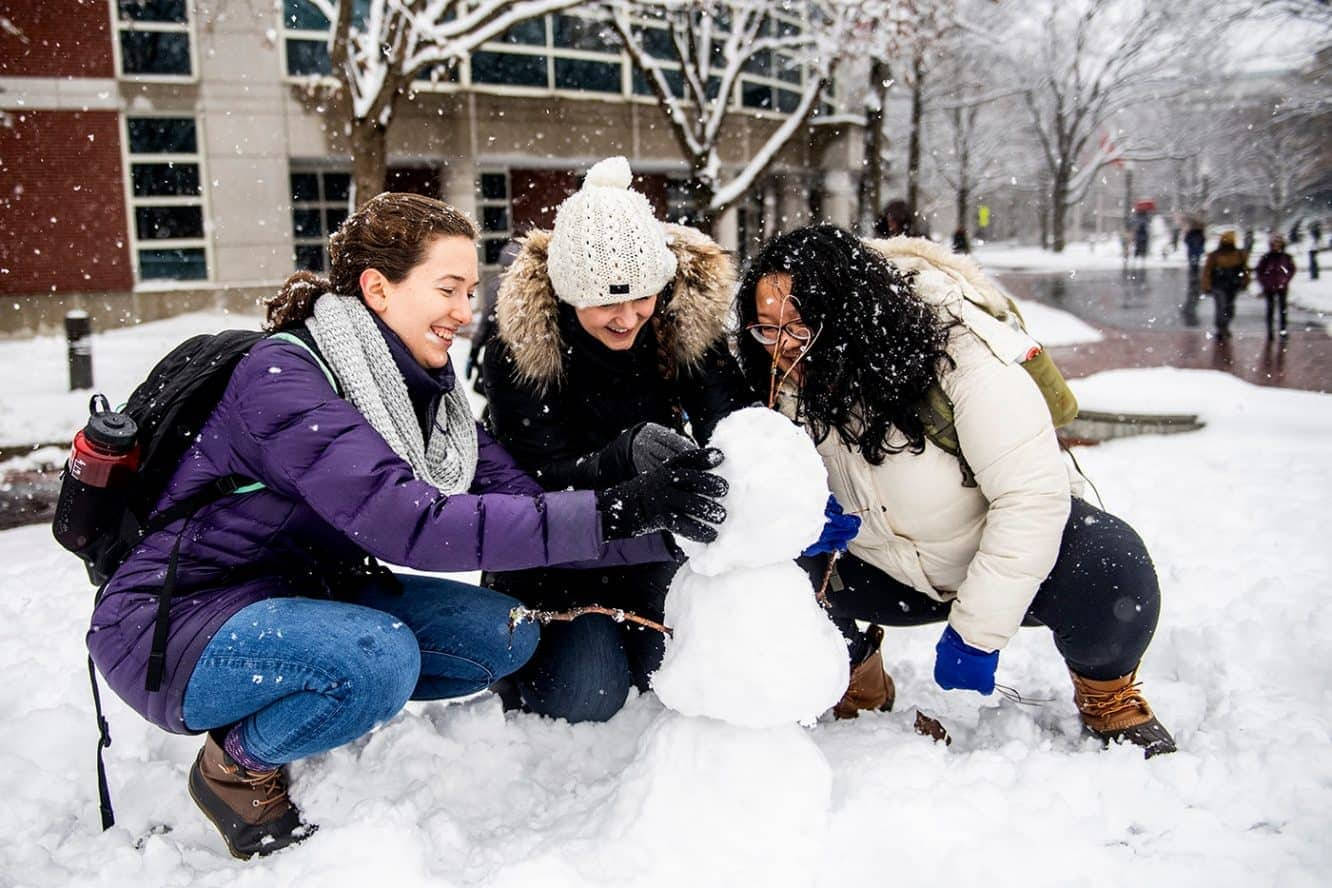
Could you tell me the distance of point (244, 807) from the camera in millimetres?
1990

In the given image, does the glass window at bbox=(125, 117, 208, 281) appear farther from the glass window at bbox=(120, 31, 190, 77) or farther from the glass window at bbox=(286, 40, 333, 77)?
the glass window at bbox=(286, 40, 333, 77)

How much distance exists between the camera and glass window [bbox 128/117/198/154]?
15.4m

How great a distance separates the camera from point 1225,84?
30875mm

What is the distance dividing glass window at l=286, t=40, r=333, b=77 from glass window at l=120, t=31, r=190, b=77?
161 cm

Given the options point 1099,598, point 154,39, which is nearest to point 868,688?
point 1099,598

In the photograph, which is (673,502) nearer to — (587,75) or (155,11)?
(155,11)

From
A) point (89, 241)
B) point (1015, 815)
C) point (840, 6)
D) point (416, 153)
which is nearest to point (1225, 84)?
point (840, 6)

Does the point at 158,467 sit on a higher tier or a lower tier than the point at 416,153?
lower

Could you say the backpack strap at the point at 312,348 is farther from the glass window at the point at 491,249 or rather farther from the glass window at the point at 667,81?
the glass window at the point at 667,81

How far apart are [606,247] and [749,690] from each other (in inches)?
48.6

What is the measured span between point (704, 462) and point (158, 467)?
1.17m

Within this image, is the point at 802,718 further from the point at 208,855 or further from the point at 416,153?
the point at 416,153

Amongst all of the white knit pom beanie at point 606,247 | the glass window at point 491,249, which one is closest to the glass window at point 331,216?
the glass window at point 491,249

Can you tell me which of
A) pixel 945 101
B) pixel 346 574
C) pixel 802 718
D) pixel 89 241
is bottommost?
pixel 802 718
